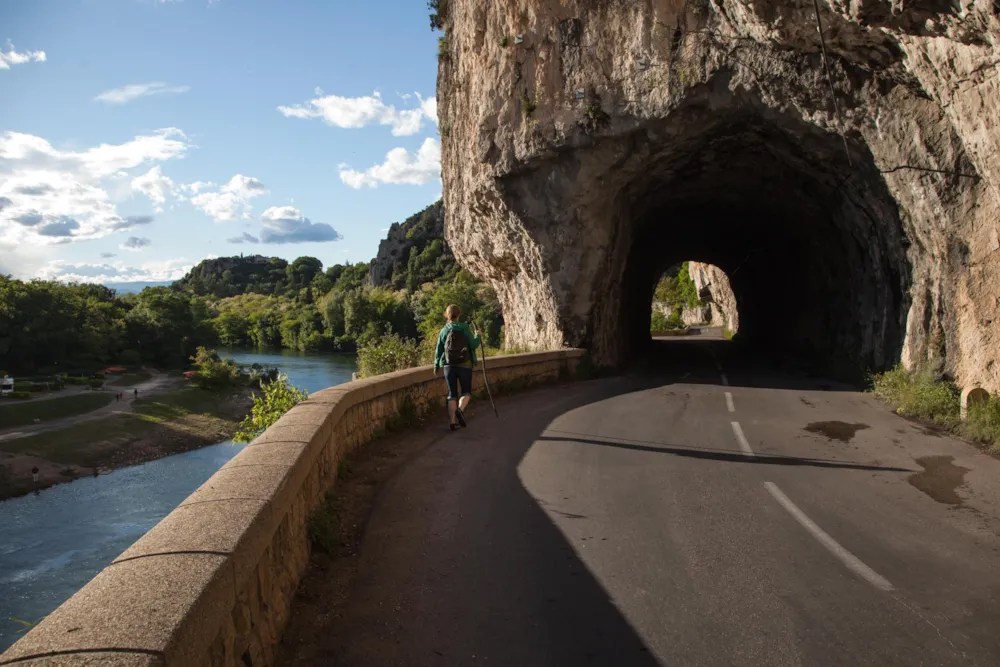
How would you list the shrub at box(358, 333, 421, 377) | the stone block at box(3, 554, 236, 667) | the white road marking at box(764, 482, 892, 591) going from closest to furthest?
the stone block at box(3, 554, 236, 667)
the white road marking at box(764, 482, 892, 591)
the shrub at box(358, 333, 421, 377)

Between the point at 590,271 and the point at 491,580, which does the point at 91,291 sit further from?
the point at 491,580

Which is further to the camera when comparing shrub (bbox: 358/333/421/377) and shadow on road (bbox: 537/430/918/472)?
shrub (bbox: 358/333/421/377)

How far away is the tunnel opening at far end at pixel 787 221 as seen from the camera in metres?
15.6

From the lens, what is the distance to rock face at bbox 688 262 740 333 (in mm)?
51938

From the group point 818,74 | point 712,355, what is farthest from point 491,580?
point 712,355

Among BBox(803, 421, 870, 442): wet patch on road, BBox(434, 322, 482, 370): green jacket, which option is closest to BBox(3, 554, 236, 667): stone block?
BBox(434, 322, 482, 370): green jacket

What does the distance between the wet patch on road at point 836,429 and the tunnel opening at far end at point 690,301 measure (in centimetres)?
4403

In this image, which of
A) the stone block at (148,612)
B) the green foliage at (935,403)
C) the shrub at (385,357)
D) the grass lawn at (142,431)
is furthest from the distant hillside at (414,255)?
the stone block at (148,612)

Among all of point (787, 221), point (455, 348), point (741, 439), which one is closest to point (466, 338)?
point (455, 348)

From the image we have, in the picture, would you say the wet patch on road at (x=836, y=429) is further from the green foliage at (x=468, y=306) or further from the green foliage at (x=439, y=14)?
the green foliage at (x=468, y=306)

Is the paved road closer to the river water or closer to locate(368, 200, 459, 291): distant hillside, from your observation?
the river water

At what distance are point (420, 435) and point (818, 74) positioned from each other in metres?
11.0

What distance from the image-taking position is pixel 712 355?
94.1 ft

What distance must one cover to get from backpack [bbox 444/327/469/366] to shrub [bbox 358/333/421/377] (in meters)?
4.13
